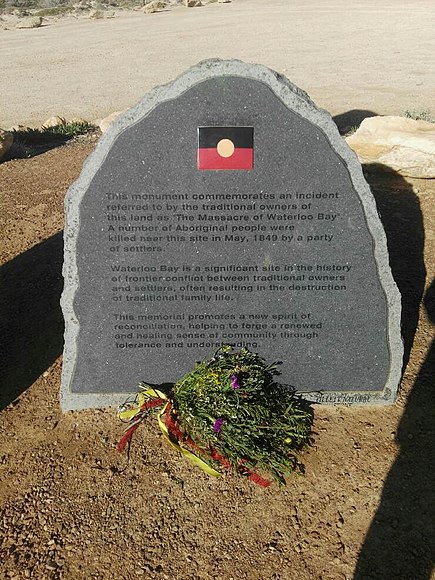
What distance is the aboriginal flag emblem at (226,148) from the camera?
3064mm

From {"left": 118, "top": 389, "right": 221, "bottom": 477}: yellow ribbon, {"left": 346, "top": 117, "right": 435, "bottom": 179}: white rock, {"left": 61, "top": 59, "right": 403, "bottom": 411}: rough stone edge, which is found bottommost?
{"left": 118, "top": 389, "right": 221, "bottom": 477}: yellow ribbon

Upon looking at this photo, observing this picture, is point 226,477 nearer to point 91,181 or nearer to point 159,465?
point 159,465

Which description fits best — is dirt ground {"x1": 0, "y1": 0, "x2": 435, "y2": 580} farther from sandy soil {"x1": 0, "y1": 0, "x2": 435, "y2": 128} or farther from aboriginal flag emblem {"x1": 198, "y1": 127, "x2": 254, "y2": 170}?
sandy soil {"x1": 0, "y1": 0, "x2": 435, "y2": 128}

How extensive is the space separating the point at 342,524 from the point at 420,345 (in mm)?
1692

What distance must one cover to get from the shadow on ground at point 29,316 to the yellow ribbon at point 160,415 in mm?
856

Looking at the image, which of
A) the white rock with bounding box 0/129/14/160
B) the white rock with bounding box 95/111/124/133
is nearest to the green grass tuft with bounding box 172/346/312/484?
the white rock with bounding box 0/129/14/160

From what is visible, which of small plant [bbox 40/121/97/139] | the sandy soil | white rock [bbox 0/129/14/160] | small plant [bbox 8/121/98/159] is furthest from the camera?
the sandy soil

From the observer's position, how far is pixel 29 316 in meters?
4.70

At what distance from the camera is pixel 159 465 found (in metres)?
3.27

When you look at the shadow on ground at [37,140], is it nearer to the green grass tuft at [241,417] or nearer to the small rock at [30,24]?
the green grass tuft at [241,417]

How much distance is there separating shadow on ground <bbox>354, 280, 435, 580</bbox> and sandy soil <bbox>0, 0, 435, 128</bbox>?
8.72 meters

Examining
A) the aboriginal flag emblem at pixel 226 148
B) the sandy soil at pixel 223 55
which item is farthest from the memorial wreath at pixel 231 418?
the sandy soil at pixel 223 55

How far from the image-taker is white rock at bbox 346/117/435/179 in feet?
22.3

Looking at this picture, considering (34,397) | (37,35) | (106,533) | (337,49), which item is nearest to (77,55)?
(37,35)
